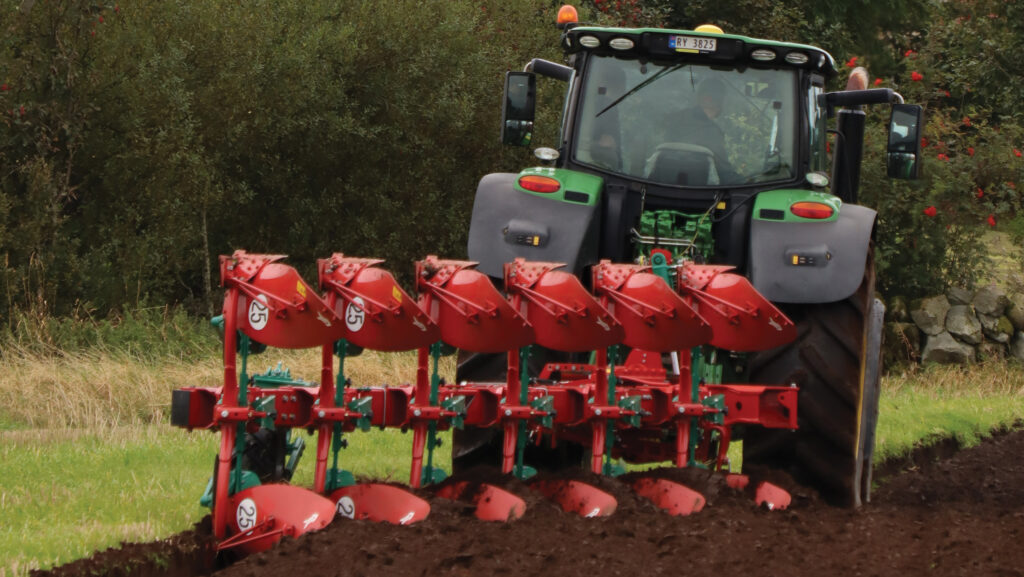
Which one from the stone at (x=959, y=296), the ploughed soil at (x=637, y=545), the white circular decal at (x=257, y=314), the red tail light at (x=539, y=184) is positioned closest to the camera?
the ploughed soil at (x=637, y=545)

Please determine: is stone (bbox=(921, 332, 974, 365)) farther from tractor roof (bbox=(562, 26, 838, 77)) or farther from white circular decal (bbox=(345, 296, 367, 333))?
white circular decal (bbox=(345, 296, 367, 333))

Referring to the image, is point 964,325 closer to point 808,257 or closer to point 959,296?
point 959,296

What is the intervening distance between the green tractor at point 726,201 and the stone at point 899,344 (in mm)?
8009

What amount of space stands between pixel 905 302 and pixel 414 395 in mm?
11158

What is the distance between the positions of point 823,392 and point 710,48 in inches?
68.7

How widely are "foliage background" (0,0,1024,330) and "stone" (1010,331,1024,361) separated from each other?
0.92m

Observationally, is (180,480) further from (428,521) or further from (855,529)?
(855,529)

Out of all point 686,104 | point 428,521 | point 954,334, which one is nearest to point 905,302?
point 954,334

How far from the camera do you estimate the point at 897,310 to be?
15.7 metres

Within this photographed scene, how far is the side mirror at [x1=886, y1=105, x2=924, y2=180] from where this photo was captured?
7328 millimetres

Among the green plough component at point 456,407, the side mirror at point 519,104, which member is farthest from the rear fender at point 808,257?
the green plough component at point 456,407

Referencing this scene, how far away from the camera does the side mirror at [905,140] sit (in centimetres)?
733

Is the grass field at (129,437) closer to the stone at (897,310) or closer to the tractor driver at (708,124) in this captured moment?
the stone at (897,310)

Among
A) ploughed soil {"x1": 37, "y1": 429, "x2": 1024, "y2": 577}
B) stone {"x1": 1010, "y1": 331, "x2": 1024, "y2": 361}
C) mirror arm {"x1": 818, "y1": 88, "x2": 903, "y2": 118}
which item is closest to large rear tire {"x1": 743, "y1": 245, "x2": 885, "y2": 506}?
ploughed soil {"x1": 37, "y1": 429, "x2": 1024, "y2": 577}
